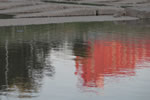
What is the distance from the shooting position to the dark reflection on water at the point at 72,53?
7.65 m

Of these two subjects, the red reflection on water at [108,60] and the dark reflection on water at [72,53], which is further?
the red reflection on water at [108,60]

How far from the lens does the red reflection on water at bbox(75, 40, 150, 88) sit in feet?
26.4

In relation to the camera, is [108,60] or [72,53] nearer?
[108,60]

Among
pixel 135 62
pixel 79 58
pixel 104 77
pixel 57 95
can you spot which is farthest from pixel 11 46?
pixel 57 95

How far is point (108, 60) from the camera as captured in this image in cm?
970

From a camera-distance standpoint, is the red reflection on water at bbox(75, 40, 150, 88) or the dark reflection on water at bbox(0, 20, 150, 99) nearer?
the dark reflection on water at bbox(0, 20, 150, 99)

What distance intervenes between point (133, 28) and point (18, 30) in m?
3.62

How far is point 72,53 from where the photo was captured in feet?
35.0

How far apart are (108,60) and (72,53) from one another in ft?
3.83

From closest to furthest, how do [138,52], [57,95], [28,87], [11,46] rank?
[57,95] < [28,87] < [138,52] < [11,46]

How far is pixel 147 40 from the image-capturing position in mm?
13195

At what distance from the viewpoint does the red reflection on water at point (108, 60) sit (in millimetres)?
8047

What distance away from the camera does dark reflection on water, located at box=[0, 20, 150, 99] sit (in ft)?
25.1

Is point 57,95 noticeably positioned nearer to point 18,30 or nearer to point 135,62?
point 135,62
